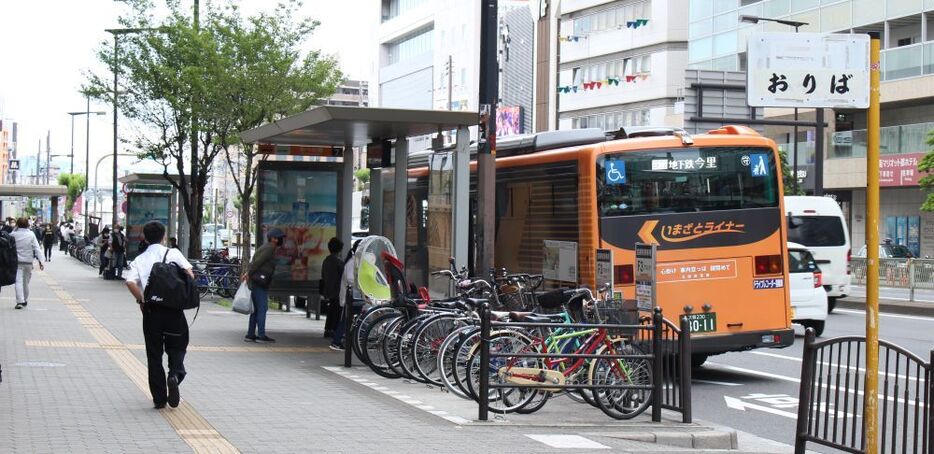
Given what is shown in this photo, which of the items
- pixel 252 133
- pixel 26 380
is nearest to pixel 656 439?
pixel 26 380

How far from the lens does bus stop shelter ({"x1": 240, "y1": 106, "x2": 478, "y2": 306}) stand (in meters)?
16.8

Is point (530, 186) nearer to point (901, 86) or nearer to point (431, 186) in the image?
point (431, 186)

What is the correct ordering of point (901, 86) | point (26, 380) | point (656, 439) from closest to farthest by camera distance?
1. point (656, 439)
2. point (26, 380)
3. point (901, 86)

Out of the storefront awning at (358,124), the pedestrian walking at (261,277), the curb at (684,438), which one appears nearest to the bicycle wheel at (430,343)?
the curb at (684,438)

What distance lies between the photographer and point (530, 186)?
1691cm

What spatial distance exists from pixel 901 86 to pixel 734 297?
3428 centimetres

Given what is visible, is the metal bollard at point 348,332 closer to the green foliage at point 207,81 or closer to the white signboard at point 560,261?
the white signboard at point 560,261

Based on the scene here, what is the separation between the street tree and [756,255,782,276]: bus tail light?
16.0 m

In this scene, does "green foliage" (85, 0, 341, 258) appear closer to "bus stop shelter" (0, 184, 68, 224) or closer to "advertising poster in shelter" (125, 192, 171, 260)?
"advertising poster in shelter" (125, 192, 171, 260)

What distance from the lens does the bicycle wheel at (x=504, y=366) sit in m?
11.2

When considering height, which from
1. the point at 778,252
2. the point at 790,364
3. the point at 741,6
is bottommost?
the point at 790,364

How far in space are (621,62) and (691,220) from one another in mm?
54228

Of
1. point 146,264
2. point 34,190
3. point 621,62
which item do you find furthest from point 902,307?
point 34,190

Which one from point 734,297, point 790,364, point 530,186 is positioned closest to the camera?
point 734,297
